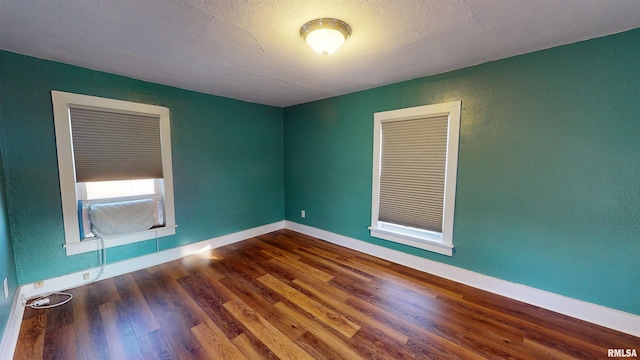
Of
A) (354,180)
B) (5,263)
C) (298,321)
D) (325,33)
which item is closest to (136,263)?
(5,263)

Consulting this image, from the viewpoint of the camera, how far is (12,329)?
1750 mm

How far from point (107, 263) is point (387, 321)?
301 centimetres

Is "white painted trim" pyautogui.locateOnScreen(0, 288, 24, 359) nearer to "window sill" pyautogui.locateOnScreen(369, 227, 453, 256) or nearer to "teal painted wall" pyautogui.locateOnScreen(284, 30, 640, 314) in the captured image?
"window sill" pyautogui.locateOnScreen(369, 227, 453, 256)

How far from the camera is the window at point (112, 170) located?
7.80 feet

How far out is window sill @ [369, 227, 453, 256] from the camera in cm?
265

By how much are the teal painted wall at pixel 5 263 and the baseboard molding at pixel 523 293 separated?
10.8 ft

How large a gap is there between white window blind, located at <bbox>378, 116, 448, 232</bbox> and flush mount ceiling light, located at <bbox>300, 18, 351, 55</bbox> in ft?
4.96

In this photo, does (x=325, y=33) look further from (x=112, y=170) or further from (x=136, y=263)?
(x=136, y=263)

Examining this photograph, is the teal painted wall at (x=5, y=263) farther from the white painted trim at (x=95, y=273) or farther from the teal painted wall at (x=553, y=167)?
the teal painted wall at (x=553, y=167)

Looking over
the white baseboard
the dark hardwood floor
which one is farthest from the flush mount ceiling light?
the white baseboard

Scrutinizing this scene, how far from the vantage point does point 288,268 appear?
2.93 m

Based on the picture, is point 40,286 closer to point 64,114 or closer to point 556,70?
point 64,114

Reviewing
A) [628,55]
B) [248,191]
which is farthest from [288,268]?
[628,55]

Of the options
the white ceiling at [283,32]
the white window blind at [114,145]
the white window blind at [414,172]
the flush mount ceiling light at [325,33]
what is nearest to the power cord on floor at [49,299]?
the white window blind at [114,145]
